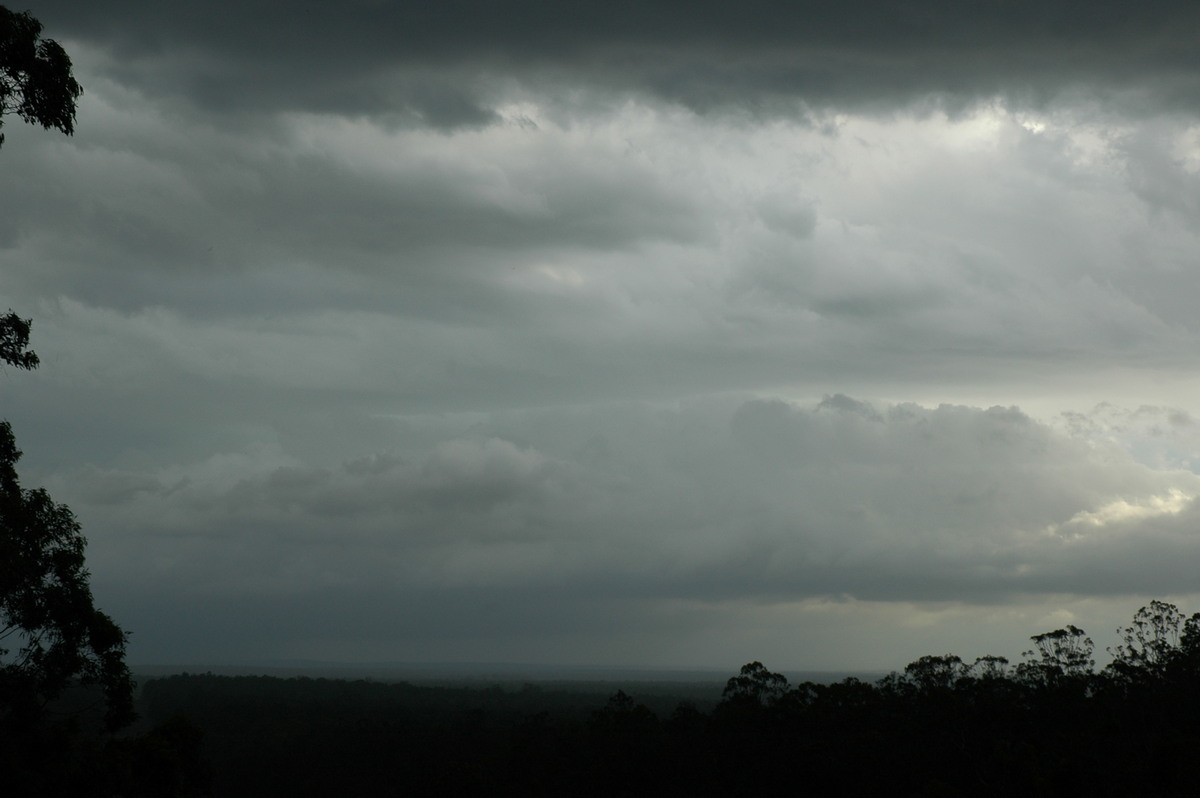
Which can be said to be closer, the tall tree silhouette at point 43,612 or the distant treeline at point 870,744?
the tall tree silhouette at point 43,612

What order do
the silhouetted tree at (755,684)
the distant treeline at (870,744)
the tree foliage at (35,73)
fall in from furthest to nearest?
1. the silhouetted tree at (755,684)
2. the distant treeline at (870,744)
3. the tree foliage at (35,73)

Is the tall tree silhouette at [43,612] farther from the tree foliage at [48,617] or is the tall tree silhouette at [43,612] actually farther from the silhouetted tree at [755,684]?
the silhouetted tree at [755,684]

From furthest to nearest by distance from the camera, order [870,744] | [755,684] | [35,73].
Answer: [755,684], [870,744], [35,73]

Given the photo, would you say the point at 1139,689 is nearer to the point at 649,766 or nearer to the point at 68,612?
the point at 649,766

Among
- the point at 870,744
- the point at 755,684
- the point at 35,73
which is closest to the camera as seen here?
the point at 35,73

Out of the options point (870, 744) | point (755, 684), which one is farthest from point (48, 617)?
point (755, 684)

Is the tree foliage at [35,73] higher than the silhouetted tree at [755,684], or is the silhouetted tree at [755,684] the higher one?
the tree foliage at [35,73]

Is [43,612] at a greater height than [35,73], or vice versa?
[35,73]

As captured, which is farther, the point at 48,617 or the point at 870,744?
the point at 870,744

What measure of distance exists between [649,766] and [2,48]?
68.2 metres

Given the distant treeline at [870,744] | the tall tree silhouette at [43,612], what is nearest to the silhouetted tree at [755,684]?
the distant treeline at [870,744]

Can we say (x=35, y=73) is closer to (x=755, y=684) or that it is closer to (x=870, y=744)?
(x=870, y=744)

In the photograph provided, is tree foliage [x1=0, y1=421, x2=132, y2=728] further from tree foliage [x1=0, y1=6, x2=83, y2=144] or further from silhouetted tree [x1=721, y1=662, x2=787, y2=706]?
silhouetted tree [x1=721, y1=662, x2=787, y2=706]

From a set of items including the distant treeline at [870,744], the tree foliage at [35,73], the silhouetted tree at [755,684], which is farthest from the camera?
the silhouetted tree at [755,684]
